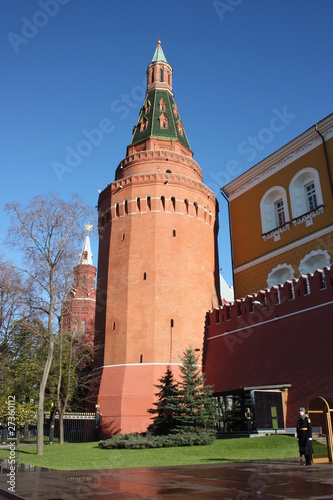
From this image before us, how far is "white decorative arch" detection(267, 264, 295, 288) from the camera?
22.1 meters

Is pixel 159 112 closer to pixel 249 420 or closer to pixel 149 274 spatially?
pixel 149 274

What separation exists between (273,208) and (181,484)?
19.7m

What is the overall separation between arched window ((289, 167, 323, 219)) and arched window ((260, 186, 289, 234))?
0.71 meters

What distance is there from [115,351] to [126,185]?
9.34m

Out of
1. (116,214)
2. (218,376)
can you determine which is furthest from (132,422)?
(116,214)

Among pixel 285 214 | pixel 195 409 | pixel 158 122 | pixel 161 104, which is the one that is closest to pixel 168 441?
pixel 195 409

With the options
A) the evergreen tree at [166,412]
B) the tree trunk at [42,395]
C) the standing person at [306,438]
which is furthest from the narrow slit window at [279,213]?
the standing person at [306,438]

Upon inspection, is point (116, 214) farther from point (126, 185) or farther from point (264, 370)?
point (264, 370)

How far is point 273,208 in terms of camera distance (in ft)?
80.8

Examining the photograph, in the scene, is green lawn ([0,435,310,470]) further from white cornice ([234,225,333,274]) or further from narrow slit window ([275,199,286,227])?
narrow slit window ([275,199,286,227])

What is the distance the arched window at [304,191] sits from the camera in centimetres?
2173

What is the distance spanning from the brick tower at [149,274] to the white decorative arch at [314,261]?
549 centimetres

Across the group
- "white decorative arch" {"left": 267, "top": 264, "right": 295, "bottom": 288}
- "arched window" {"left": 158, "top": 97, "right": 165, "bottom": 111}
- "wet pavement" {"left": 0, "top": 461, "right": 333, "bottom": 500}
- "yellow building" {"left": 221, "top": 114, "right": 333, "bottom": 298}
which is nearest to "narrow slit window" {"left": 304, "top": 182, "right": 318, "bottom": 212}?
"yellow building" {"left": 221, "top": 114, "right": 333, "bottom": 298}

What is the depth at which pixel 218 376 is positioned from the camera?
21406 millimetres
